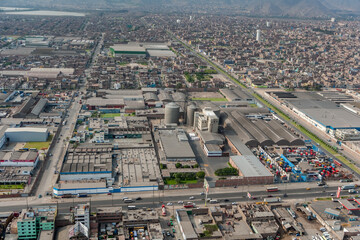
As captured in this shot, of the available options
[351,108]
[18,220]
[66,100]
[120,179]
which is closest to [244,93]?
[351,108]

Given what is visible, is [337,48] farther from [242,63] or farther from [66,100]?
[66,100]

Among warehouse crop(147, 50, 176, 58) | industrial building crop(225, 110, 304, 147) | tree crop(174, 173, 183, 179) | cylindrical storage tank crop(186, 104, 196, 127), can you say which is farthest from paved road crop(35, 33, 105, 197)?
warehouse crop(147, 50, 176, 58)

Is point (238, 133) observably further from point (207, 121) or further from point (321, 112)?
point (321, 112)

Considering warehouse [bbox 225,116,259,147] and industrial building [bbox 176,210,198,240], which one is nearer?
industrial building [bbox 176,210,198,240]

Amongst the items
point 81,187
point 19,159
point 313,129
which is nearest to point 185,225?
point 81,187

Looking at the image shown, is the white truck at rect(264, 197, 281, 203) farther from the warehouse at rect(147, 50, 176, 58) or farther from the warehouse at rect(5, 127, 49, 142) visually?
the warehouse at rect(147, 50, 176, 58)

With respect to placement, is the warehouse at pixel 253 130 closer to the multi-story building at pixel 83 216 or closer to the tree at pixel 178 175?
the tree at pixel 178 175
